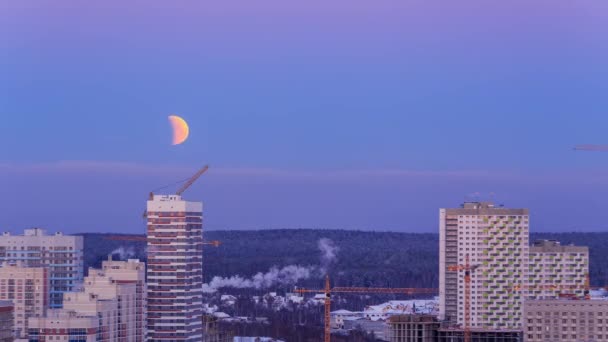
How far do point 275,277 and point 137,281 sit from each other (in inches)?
2864

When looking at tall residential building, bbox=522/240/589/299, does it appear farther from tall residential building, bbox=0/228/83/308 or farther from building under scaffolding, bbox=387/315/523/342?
tall residential building, bbox=0/228/83/308

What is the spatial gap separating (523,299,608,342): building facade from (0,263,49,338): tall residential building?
23.1 m

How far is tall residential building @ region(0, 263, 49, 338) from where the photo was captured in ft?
245

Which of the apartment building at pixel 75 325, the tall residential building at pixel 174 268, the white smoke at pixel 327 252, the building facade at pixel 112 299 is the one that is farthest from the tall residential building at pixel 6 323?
the white smoke at pixel 327 252

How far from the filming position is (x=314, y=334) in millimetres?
95625

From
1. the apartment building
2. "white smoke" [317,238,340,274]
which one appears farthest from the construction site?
"white smoke" [317,238,340,274]

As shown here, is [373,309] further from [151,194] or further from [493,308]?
[151,194]

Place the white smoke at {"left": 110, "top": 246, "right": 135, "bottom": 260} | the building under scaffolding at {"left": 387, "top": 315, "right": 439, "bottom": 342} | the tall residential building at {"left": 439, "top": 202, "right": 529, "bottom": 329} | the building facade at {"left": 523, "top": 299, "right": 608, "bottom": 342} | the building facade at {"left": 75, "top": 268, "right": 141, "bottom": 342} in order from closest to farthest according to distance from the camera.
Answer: the building facade at {"left": 523, "top": 299, "right": 608, "bottom": 342} < the building facade at {"left": 75, "top": 268, "right": 141, "bottom": 342} < the building under scaffolding at {"left": 387, "top": 315, "right": 439, "bottom": 342} < the tall residential building at {"left": 439, "top": 202, "right": 529, "bottom": 329} < the white smoke at {"left": 110, "top": 246, "right": 135, "bottom": 260}

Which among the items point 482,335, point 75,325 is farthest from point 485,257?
point 75,325

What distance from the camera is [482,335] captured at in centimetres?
7244

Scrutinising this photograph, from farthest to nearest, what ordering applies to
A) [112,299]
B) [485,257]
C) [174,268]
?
[485,257]
[174,268]
[112,299]

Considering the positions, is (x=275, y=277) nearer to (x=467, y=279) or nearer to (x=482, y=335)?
(x=467, y=279)

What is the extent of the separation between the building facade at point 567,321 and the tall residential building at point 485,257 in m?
26.1

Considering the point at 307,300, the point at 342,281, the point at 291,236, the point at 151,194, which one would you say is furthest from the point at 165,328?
the point at 291,236
